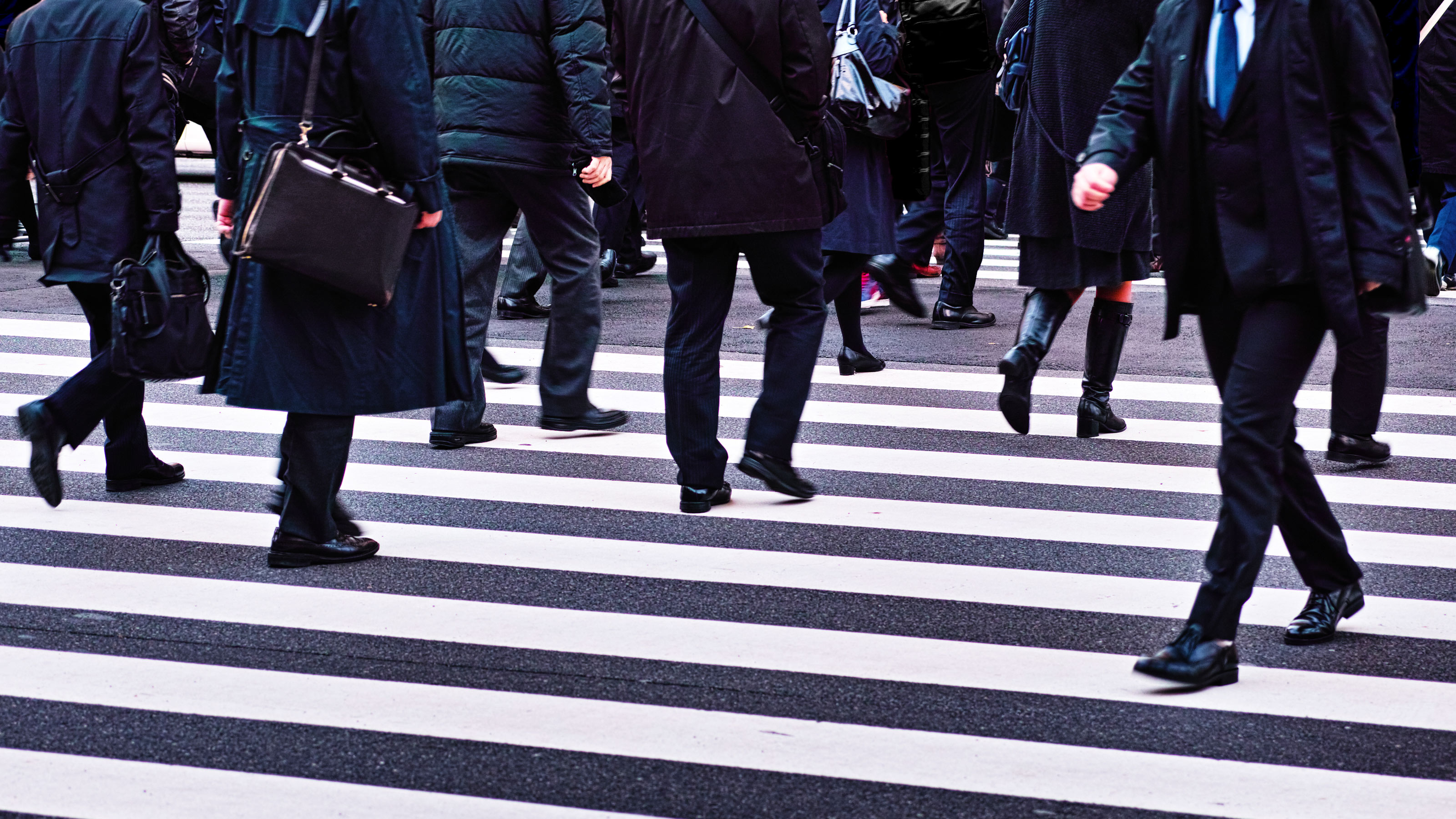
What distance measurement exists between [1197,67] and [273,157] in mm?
2443

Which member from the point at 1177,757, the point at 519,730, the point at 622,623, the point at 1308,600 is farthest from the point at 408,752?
the point at 1308,600

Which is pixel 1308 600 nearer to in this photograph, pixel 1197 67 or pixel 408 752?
pixel 1197 67

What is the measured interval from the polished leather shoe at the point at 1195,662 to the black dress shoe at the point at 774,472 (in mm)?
1921

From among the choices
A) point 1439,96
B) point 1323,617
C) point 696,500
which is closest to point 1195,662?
point 1323,617

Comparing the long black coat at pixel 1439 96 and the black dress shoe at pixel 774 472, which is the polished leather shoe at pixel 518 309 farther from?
the long black coat at pixel 1439 96

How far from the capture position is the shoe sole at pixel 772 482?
5910 millimetres

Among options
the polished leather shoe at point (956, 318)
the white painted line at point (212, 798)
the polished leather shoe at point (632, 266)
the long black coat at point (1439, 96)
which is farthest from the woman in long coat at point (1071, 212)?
the polished leather shoe at point (632, 266)

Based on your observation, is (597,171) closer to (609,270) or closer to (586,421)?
(586,421)

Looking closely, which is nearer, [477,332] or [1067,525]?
[1067,525]

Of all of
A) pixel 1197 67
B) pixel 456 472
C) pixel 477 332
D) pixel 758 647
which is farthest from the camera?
pixel 477 332

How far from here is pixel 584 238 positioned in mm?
6996

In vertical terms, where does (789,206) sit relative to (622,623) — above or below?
above

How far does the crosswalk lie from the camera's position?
366 cm

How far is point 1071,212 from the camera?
666 cm
